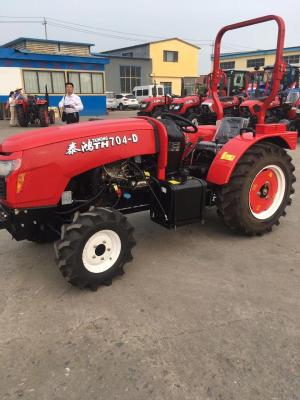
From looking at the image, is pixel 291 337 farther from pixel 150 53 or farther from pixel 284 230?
pixel 150 53

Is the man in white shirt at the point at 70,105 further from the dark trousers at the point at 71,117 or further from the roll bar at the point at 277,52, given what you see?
the roll bar at the point at 277,52

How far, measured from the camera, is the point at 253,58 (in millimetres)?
50031

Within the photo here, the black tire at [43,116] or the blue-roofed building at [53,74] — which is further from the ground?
the blue-roofed building at [53,74]

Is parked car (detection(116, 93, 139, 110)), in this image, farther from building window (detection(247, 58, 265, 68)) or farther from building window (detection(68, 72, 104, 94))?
building window (detection(247, 58, 265, 68))

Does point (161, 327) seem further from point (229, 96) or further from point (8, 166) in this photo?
point (229, 96)

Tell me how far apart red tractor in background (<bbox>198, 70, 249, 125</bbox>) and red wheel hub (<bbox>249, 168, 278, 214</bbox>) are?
29.4 feet

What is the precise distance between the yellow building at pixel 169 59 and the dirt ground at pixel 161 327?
41.0m

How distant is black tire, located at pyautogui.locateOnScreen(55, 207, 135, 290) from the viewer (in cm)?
276

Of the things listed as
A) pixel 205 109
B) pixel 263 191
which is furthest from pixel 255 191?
pixel 205 109

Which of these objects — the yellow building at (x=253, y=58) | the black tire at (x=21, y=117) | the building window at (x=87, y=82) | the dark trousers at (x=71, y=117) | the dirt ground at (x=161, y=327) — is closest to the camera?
the dirt ground at (x=161, y=327)

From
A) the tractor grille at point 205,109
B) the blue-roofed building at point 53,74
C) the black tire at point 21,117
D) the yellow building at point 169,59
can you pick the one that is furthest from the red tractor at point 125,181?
the yellow building at point 169,59

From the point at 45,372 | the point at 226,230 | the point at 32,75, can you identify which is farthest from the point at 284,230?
the point at 32,75

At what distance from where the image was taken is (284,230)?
13.5ft

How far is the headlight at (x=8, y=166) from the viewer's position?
2.68 metres
